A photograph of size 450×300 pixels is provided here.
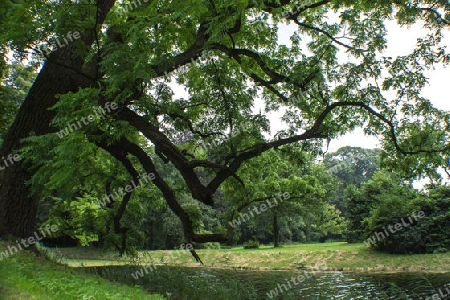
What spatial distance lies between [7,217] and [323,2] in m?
11.2

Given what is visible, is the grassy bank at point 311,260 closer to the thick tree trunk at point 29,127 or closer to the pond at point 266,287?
the pond at point 266,287

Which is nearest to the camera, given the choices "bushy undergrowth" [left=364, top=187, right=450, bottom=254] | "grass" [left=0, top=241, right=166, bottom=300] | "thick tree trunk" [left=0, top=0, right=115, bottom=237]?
"grass" [left=0, top=241, right=166, bottom=300]

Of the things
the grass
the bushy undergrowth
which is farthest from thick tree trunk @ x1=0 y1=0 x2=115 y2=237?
the bushy undergrowth

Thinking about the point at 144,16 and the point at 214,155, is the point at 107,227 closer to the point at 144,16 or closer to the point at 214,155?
the point at 214,155

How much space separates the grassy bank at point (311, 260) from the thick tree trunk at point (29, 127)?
1089 cm

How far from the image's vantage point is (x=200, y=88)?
44.4 feet

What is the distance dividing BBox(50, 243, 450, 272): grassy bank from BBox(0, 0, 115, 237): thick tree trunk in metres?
10.9

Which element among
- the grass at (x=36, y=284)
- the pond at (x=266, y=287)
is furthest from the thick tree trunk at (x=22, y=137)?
the pond at (x=266, y=287)

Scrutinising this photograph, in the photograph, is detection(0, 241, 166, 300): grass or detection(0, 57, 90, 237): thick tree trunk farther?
detection(0, 57, 90, 237): thick tree trunk

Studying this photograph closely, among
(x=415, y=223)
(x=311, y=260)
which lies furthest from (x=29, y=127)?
(x=415, y=223)

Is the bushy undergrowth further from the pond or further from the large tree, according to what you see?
the large tree

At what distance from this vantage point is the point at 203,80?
520 inches

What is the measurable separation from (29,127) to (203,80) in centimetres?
654

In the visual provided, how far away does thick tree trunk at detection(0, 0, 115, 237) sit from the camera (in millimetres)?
8641
